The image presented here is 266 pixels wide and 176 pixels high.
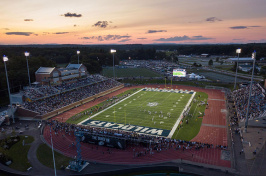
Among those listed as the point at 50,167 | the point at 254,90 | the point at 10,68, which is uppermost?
the point at 10,68

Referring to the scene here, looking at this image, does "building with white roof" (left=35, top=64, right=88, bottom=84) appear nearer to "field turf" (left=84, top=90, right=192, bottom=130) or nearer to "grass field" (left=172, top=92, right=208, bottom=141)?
"field turf" (left=84, top=90, right=192, bottom=130)

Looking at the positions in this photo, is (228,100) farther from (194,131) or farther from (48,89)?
(48,89)

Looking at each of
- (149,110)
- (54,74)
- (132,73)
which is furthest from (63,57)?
(149,110)

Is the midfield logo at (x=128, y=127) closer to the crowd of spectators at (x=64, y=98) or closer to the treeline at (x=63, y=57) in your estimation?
the crowd of spectators at (x=64, y=98)

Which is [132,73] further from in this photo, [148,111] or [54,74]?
[148,111]

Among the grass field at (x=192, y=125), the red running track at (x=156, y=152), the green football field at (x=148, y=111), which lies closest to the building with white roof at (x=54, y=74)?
the green football field at (x=148, y=111)

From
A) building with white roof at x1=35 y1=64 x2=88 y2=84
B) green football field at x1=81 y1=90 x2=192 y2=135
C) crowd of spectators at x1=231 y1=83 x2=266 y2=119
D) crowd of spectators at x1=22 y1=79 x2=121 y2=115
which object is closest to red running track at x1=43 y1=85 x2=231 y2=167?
crowd of spectators at x1=231 y1=83 x2=266 y2=119

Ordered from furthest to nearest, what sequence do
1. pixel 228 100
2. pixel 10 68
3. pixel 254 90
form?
pixel 10 68
pixel 228 100
pixel 254 90

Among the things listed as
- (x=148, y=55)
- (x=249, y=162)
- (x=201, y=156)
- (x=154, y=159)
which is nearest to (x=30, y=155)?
(x=154, y=159)
